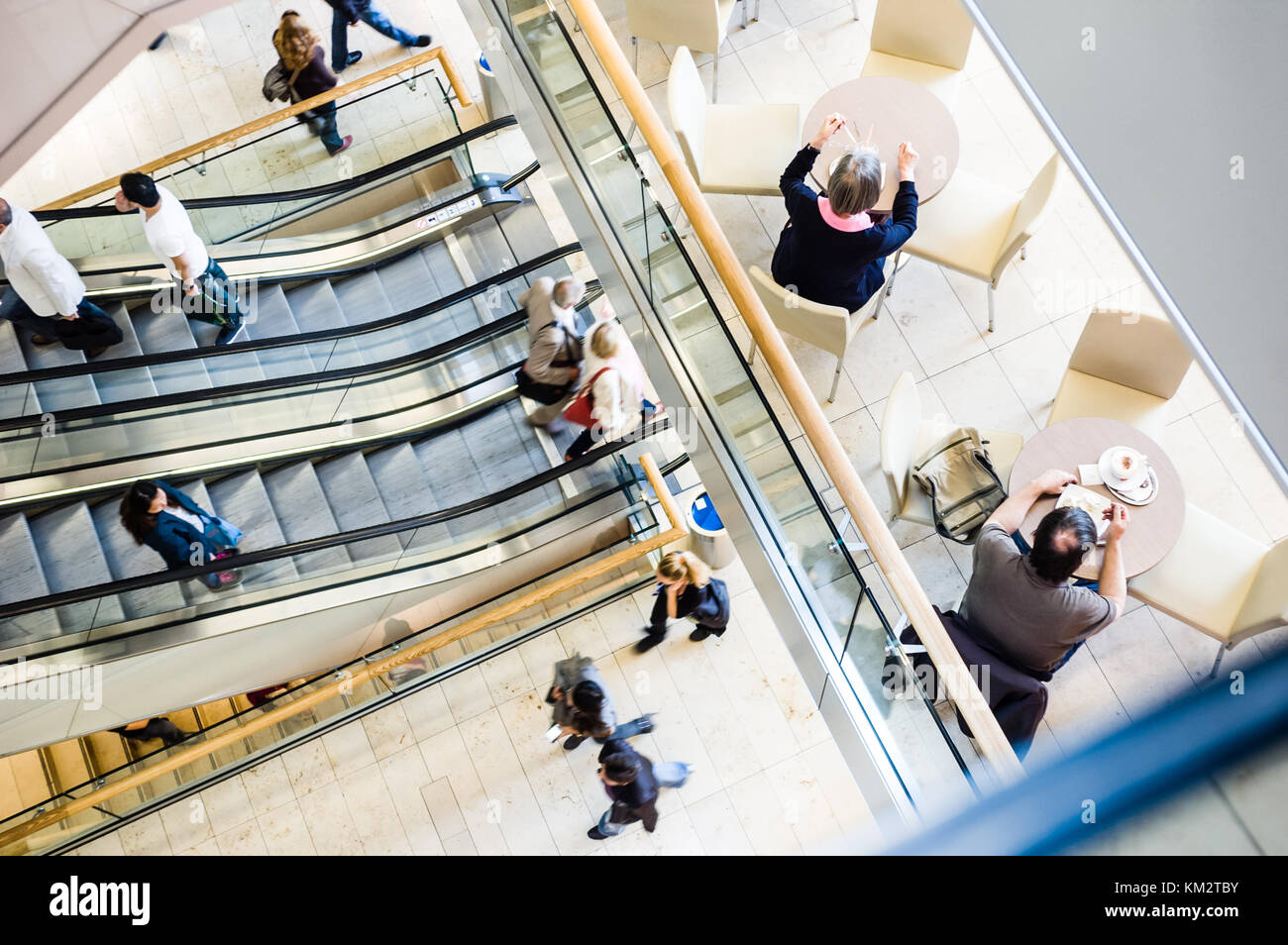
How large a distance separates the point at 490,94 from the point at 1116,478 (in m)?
5.43

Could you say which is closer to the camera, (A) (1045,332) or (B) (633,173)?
(B) (633,173)

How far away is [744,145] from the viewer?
250 inches

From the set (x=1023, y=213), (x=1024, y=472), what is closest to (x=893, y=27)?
(x=1023, y=213)

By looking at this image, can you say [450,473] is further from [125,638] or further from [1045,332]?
[1045,332]

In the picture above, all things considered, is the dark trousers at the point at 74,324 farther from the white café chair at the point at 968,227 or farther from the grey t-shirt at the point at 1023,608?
the grey t-shirt at the point at 1023,608

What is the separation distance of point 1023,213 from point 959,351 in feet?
3.77

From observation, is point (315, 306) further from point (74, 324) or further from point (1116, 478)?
point (1116, 478)

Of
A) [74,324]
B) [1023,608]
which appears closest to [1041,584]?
[1023,608]

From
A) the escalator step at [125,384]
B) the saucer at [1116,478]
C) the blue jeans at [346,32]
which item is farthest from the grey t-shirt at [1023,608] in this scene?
the blue jeans at [346,32]

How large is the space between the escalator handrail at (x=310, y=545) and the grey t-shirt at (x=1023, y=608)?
7.40ft

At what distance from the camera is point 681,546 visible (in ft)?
23.2

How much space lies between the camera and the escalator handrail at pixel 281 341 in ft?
19.4

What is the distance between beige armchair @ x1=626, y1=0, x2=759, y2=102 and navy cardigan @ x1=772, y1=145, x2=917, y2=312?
182cm

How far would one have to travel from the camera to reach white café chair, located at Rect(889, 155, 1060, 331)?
5934 mm
